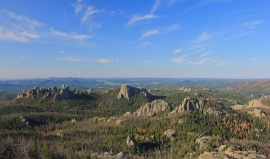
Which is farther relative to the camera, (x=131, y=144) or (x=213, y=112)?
(x=213, y=112)

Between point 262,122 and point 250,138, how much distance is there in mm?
32506

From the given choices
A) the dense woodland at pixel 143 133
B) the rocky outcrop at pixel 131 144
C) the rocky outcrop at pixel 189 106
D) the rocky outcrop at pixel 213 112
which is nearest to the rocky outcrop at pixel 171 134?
the dense woodland at pixel 143 133

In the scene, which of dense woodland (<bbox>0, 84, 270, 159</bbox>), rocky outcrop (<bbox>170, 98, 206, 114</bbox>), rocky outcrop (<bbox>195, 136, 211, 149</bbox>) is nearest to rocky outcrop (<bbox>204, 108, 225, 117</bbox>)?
dense woodland (<bbox>0, 84, 270, 159</bbox>)

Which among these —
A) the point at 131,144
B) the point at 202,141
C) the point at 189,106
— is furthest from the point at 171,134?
the point at 189,106

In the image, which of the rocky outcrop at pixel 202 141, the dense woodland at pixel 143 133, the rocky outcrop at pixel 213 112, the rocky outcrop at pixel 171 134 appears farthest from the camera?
the rocky outcrop at pixel 213 112

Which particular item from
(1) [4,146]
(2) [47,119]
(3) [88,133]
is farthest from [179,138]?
(2) [47,119]

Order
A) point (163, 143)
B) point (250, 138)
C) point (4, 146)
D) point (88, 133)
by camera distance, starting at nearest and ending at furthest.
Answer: point (4, 146) → point (163, 143) → point (250, 138) → point (88, 133)

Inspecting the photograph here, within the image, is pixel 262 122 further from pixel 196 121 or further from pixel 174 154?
pixel 174 154

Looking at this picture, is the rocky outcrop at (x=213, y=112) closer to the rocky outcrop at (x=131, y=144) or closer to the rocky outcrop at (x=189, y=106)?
the rocky outcrop at (x=189, y=106)

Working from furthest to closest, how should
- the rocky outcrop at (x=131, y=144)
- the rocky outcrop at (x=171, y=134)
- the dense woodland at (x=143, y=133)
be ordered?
the rocky outcrop at (x=171, y=134), the rocky outcrop at (x=131, y=144), the dense woodland at (x=143, y=133)

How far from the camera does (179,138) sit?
136625 millimetres

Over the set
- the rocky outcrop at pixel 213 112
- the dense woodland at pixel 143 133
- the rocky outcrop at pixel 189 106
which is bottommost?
the dense woodland at pixel 143 133

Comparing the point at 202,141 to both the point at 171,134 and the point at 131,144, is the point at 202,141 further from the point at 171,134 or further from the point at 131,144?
the point at 131,144

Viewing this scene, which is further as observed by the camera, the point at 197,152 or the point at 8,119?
the point at 8,119
